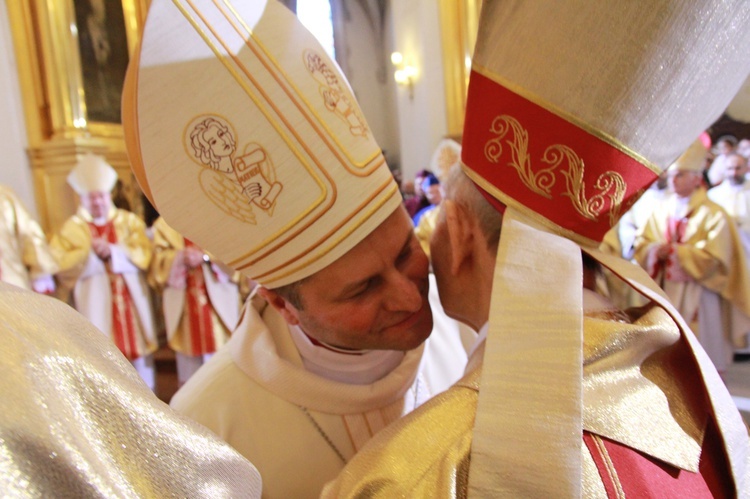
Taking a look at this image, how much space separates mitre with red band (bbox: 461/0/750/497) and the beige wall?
300 inches

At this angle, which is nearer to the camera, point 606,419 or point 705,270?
point 606,419

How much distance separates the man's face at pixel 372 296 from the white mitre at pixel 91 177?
5428 mm

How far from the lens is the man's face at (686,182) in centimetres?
475

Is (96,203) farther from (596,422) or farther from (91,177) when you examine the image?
(596,422)

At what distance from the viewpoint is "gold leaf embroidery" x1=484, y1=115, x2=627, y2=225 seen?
1.00 meters

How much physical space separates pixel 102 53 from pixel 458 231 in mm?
8821

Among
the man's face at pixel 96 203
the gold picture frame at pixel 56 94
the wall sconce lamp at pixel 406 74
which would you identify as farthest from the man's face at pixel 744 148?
the gold picture frame at pixel 56 94

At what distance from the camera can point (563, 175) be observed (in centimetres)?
100

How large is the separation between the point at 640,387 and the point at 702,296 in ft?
14.6

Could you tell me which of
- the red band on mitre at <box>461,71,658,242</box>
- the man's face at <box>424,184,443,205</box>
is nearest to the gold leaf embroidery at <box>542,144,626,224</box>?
the red band on mitre at <box>461,71,658,242</box>

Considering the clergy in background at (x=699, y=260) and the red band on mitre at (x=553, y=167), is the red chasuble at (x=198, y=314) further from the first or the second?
the red band on mitre at (x=553, y=167)

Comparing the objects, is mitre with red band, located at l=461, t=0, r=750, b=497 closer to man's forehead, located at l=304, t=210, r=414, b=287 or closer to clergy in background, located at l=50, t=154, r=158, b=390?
man's forehead, located at l=304, t=210, r=414, b=287

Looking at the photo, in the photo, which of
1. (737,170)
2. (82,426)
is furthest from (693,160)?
(82,426)

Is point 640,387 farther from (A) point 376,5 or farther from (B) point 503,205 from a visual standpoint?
(A) point 376,5
